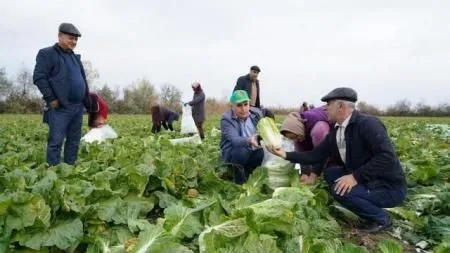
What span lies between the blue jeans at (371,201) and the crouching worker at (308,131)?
0.81m

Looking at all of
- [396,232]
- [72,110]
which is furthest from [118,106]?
[396,232]

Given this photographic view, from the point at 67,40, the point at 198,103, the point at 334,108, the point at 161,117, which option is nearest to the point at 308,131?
the point at 334,108

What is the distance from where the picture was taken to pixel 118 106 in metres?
45.4

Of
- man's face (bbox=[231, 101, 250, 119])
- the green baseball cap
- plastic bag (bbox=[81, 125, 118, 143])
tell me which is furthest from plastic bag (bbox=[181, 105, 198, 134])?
the green baseball cap

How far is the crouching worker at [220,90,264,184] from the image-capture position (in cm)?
501

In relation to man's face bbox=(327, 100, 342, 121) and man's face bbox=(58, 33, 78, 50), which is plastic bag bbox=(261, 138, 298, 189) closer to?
man's face bbox=(327, 100, 342, 121)

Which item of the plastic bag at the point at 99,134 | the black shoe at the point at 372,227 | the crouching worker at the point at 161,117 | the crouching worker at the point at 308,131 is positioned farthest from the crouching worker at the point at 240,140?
the crouching worker at the point at 161,117

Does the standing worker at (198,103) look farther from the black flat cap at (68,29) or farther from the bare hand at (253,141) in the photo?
the bare hand at (253,141)

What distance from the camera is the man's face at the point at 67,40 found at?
5500mm

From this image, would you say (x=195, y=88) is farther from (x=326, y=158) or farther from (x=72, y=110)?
(x=326, y=158)

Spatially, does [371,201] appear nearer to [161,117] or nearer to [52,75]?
[52,75]

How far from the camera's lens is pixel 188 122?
11.3 meters

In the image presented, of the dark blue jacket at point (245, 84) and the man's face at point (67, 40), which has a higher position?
the man's face at point (67, 40)

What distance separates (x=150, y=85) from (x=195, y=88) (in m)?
51.0
